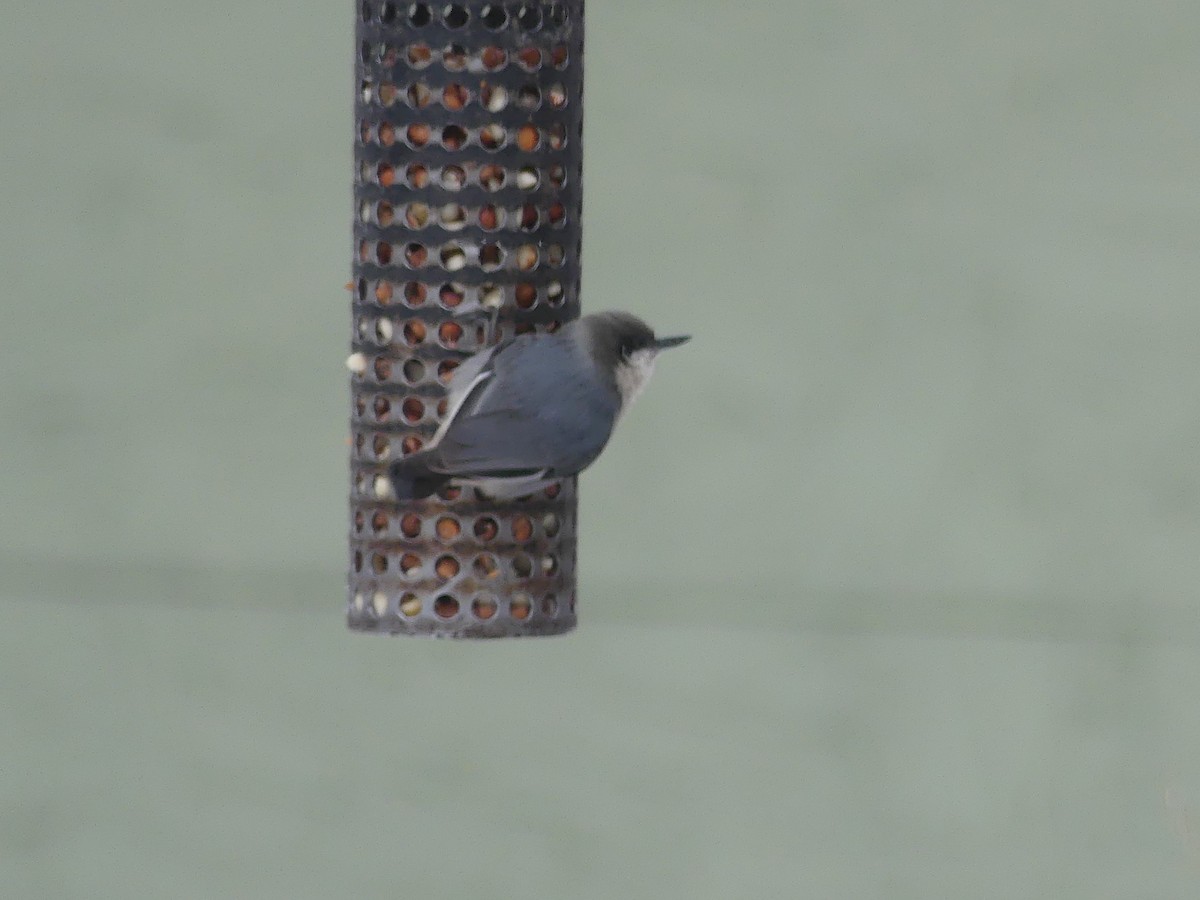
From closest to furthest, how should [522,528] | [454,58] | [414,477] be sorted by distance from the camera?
Answer: [414,477] < [454,58] < [522,528]

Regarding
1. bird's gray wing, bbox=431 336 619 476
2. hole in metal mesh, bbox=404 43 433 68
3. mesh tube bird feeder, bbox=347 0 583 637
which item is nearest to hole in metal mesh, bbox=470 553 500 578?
mesh tube bird feeder, bbox=347 0 583 637

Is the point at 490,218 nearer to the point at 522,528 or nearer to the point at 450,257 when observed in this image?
the point at 450,257

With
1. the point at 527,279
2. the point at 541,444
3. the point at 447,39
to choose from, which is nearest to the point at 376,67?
the point at 447,39

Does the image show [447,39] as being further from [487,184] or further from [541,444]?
[541,444]

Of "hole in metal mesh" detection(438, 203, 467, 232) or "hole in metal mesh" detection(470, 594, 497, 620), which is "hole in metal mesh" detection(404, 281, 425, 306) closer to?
"hole in metal mesh" detection(438, 203, 467, 232)

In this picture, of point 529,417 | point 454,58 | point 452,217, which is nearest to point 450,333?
point 452,217
